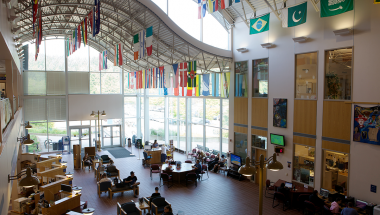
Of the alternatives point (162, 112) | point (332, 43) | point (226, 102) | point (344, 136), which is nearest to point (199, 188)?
point (226, 102)

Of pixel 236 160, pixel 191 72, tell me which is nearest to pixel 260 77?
pixel 191 72

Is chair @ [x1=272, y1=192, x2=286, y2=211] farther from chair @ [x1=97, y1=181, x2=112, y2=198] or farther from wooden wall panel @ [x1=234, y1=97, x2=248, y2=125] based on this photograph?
chair @ [x1=97, y1=181, x2=112, y2=198]

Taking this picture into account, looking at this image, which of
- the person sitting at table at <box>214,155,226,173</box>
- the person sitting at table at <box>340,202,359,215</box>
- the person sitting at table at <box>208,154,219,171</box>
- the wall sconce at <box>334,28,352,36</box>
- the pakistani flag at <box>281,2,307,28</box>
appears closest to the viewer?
the person sitting at table at <box>340,202,359,215</box>

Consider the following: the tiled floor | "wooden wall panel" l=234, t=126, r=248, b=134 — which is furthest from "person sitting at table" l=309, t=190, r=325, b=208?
"wooden wall panel" l=234, t=126, r=248, b=134

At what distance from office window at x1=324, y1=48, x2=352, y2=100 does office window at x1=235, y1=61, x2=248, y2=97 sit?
458cm

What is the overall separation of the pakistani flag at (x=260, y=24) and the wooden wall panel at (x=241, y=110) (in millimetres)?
4014

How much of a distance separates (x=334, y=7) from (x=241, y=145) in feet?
28.3

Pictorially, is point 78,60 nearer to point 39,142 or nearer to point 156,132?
point 39,142

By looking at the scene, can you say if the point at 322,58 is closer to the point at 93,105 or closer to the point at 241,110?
the point at 241,110

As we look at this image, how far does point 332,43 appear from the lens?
10250mm

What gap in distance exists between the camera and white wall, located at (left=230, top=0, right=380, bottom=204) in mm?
9031

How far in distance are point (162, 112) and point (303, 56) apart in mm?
14678

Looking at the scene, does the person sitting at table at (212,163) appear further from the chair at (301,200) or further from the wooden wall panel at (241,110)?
the chair at (301,200)

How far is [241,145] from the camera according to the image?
1500 centimetres
